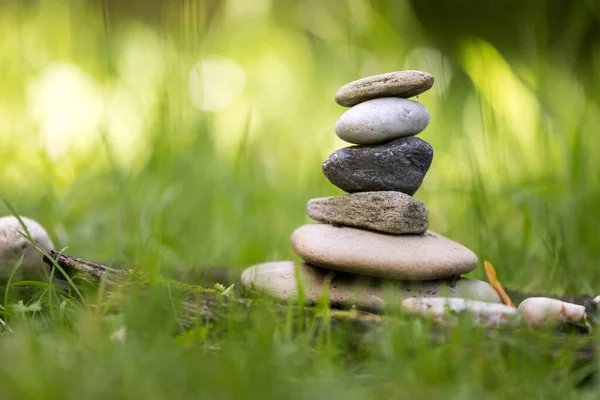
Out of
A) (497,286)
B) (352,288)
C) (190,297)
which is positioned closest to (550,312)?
(497,286)

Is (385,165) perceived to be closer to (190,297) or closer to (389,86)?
(389,86)

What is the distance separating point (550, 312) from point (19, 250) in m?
2.06

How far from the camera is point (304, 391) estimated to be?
147 centimetres

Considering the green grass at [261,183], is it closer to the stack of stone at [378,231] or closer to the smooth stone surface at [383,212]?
the stack of stone at [378,231]

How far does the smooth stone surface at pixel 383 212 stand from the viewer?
A: 2447 millimetres

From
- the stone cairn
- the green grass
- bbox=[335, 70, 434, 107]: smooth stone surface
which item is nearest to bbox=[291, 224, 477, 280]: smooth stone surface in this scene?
the stone cairn

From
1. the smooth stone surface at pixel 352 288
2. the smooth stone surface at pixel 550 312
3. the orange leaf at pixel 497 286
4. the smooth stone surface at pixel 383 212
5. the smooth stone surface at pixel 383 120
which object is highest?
the smooth stone surface at pixel 383 120

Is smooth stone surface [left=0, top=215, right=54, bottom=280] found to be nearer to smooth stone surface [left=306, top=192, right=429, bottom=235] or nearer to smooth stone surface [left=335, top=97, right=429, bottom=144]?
smooth stone surface [left=306, top=192, right=429, bottom=235]

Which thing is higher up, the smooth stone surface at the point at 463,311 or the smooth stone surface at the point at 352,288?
the smooth stone surface at the point at 463,311

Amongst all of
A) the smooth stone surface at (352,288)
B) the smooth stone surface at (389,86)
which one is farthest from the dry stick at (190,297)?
the smooth stone surface at (389,86)

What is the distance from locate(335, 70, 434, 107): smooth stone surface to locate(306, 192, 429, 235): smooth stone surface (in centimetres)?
40

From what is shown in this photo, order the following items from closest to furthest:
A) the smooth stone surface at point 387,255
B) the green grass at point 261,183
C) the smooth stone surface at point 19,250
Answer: the green grass at point 261,183, the smooth stone surface at point 387,255, the smooth stone surface at point 19,250

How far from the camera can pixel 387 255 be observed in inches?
91.4

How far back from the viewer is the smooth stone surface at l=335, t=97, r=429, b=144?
8.07 feet
